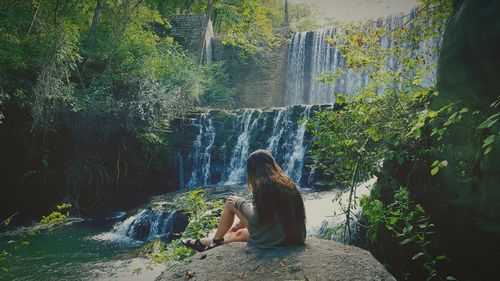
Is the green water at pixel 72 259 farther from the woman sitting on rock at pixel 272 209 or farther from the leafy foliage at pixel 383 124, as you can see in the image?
the leafy foliage at pixel 383 124

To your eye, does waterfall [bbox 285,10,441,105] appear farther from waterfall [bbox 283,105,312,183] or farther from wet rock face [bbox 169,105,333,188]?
waterfall [bbox 283,105,312,183]

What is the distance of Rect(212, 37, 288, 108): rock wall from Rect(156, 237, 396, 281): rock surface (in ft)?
59.3

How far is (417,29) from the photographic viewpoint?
4.73 m

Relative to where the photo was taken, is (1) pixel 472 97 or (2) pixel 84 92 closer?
(1) pixel 472 97

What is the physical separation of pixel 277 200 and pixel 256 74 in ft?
60.8

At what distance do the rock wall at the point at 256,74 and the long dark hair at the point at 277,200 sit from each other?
58.4 feet

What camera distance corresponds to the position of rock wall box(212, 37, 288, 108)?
2095cm

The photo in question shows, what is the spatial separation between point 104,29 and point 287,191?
13086 millimetres

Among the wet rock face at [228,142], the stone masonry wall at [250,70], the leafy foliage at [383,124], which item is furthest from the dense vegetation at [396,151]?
the stone masonry wall at [250,70]

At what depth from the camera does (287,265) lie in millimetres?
2748

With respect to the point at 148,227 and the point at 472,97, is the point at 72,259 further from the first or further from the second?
the point at 472,97

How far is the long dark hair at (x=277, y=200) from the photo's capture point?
3.10 meters

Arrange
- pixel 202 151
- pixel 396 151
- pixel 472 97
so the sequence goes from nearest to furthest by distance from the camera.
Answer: pixel 472 97
pixel 396 151
pixel 202 151

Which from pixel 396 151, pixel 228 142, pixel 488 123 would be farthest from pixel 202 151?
pixel 488 123
